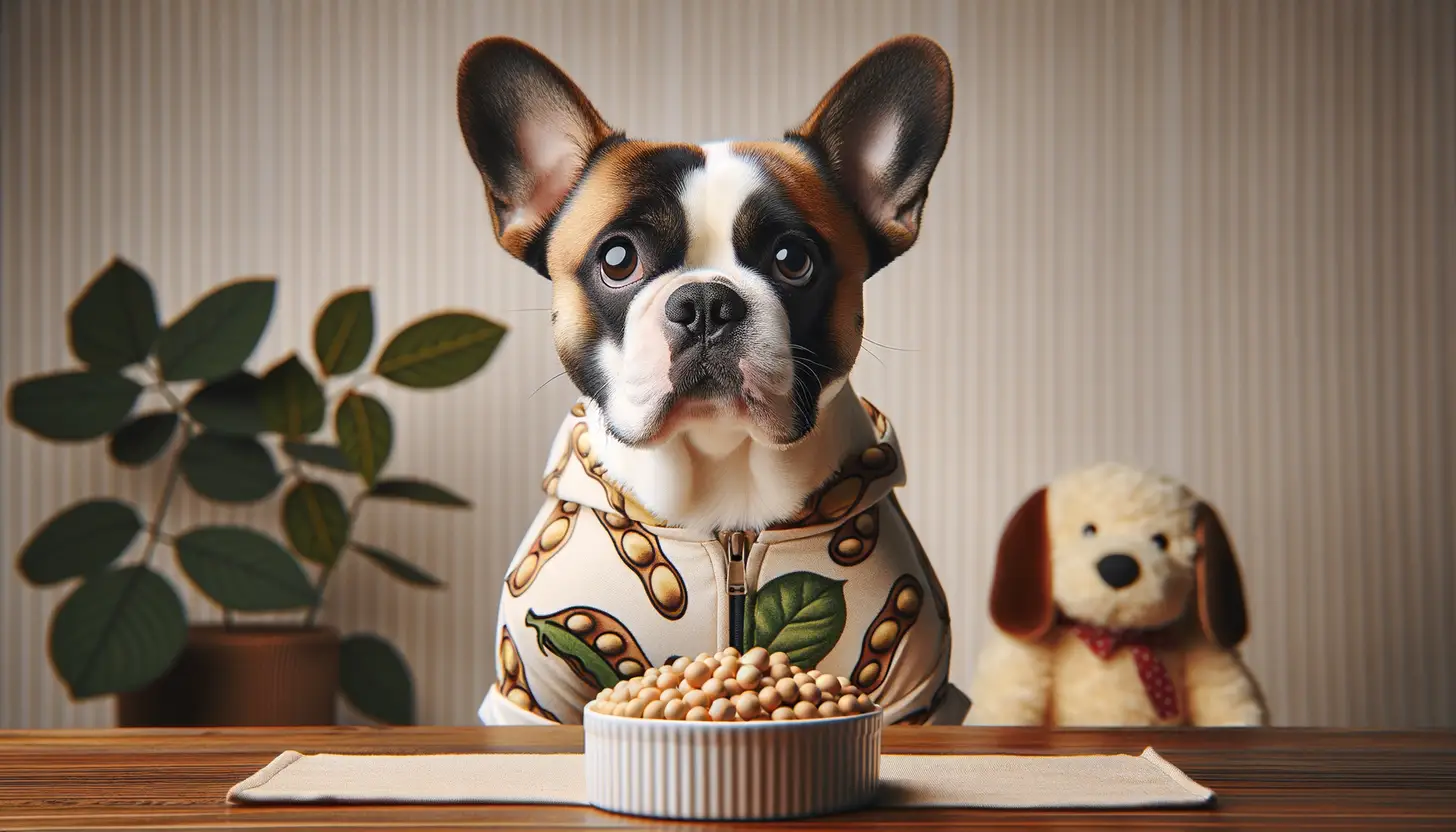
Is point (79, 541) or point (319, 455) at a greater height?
point (319, 455)

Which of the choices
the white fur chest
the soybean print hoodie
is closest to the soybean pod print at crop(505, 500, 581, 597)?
the soybean print hoodie

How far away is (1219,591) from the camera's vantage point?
5.80ft

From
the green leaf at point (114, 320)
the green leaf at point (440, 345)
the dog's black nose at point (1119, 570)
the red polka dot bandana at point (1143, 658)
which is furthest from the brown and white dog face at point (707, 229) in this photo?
the green leaf at point (114, 320)

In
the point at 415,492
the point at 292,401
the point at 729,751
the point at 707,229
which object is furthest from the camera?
the point at 415,492

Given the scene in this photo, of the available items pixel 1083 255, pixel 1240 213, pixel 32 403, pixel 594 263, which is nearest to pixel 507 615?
pixel 594 263

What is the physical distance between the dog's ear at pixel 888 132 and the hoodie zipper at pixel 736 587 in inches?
11.1

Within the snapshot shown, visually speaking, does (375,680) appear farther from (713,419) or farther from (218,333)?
(713,419)

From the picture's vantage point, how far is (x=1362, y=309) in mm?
2629

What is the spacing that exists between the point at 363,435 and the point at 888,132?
4.80ft

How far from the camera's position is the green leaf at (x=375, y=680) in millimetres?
2377

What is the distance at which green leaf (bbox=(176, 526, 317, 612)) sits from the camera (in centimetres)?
220

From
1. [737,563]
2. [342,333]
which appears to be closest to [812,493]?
[737,563]

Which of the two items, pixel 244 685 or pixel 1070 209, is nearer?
pixel 244 685

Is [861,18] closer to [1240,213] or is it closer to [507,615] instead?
[1240,213]
